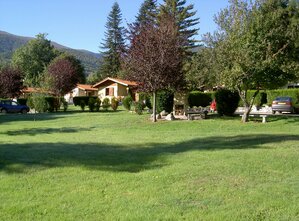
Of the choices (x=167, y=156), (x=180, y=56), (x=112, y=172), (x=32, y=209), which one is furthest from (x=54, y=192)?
(x=180, y=56)

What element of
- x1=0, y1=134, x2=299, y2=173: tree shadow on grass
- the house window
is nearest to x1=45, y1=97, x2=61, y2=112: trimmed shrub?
the house window

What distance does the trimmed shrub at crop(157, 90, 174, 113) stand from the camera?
24.8m

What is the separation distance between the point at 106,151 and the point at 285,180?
5.27m

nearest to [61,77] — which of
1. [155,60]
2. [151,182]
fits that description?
[155,60]

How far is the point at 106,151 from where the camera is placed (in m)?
10.8

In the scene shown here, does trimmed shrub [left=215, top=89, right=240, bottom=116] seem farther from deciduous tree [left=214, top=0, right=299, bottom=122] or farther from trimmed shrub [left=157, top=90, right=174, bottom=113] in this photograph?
trimmed shrub [left=157, top=90, right=174, bottom=113]

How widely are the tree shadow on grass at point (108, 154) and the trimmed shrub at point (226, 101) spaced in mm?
9242

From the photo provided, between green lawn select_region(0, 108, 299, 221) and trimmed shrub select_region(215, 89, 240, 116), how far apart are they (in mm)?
10909

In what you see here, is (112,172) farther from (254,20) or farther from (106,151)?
(254,20)

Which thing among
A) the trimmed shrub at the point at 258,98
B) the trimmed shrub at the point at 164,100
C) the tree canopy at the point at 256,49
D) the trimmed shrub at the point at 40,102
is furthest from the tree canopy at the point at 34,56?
the tree canopy at the point at 256,49

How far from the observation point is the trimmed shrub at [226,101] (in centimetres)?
2280

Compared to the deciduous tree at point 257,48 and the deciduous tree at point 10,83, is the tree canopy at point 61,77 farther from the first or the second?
the deciduous tree at point 257,48

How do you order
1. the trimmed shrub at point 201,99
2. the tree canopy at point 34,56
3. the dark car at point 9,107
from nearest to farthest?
1. the dark car at point 9,107
2. the trimmed shrub at point 201,99
3. the tree canopy at point 34,56

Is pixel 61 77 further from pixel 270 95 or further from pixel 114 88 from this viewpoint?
pixel 270 95
